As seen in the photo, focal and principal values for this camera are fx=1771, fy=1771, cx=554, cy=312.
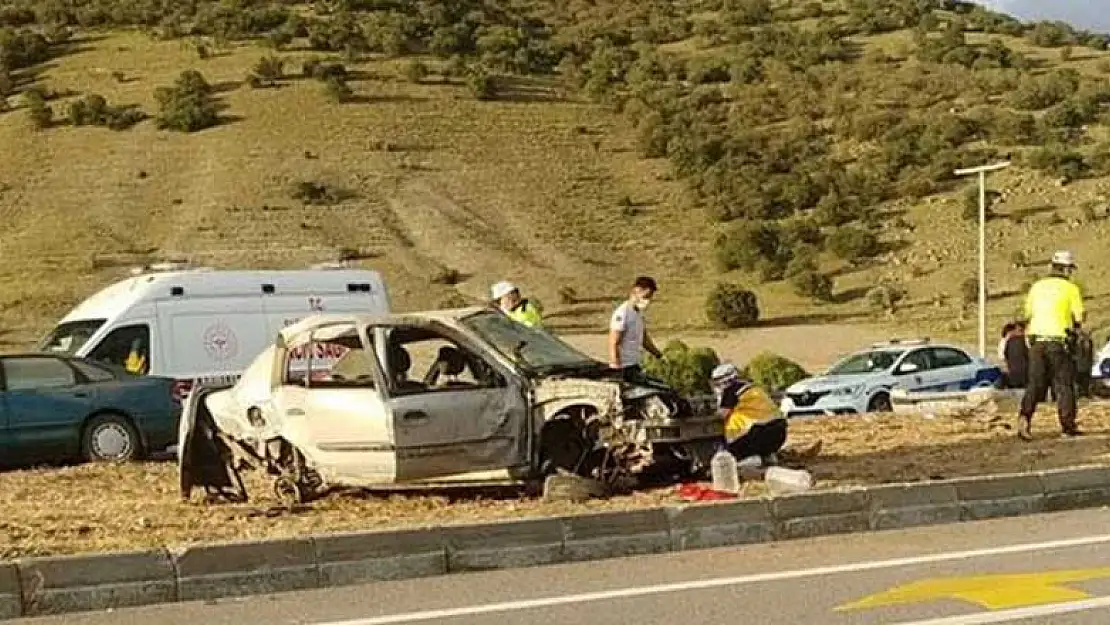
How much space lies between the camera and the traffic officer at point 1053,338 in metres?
15.4

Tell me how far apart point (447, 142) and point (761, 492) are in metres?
55.1

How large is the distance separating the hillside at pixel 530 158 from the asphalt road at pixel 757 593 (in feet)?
131

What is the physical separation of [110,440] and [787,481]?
7907mm

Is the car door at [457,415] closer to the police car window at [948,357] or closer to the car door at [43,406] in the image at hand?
the car door at [43,406]

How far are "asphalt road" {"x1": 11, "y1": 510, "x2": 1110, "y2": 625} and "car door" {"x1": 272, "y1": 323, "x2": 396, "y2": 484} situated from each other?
2276 mm

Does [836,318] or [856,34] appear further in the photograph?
[856,34]

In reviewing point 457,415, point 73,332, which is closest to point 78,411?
point 73,332

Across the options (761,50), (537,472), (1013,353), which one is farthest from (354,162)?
(537,472)

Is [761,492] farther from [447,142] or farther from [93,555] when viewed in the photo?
[447,142]

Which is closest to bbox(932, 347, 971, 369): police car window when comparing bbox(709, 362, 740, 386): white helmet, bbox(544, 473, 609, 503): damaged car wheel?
bbox(709, 362, 740, 386): white helmet

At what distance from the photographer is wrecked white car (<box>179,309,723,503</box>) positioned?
12.2m

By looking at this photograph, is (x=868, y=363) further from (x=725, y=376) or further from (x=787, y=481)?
(x=787, y=481)

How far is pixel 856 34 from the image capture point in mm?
90250

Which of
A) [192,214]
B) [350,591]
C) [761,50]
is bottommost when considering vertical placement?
[350,591]
